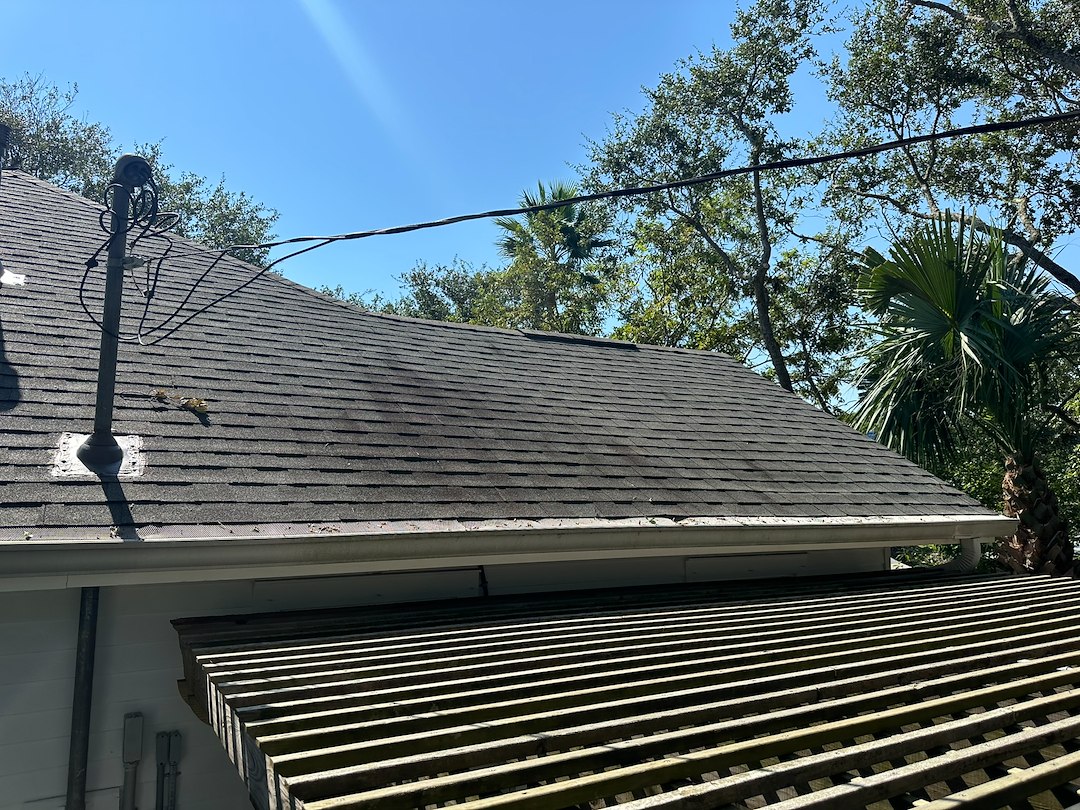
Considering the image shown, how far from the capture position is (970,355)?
29.6 ft

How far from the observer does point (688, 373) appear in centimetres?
1038

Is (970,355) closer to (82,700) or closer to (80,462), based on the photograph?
(80,462)

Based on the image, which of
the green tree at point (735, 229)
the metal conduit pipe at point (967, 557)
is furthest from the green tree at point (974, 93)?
the metal conduit pipe at point (967, 557)

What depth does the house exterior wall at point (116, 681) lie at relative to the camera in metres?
3.74

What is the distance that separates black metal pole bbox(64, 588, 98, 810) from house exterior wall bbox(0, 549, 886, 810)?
0.05 m

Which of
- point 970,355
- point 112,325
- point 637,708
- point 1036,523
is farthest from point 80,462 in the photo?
point 1036,523

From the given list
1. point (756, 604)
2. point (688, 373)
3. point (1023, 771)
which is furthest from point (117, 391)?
point (688, 373)

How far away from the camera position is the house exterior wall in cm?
374

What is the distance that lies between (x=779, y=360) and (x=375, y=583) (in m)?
20.2

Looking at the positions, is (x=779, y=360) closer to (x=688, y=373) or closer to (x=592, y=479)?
(x=688, y=373)

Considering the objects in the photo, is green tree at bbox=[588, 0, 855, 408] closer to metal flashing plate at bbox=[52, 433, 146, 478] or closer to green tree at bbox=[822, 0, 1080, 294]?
green tree at bbox=[822, 0, 1080, 294]

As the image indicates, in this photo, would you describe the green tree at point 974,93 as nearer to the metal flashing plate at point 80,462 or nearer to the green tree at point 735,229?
the green tree at point 735,229

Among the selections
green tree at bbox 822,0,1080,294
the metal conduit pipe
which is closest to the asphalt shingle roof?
the metal conduit pipe

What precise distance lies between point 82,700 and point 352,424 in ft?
8.47
